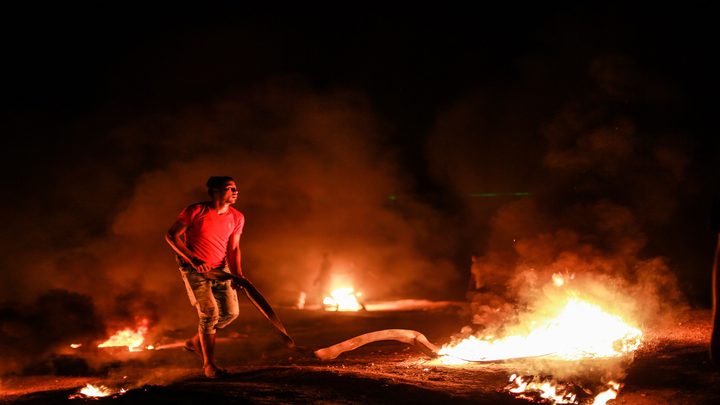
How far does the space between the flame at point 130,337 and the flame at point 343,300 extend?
4926 mm

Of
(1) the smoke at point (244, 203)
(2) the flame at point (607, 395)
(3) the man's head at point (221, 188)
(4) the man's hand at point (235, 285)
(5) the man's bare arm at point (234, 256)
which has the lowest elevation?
(2) the flame at point (607, 395)

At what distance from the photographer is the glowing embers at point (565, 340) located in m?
6.13

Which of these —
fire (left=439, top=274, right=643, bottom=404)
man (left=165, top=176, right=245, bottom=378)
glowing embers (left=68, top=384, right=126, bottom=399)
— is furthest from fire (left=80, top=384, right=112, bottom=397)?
fire (left=439, top=274, right=643, bottom=404)

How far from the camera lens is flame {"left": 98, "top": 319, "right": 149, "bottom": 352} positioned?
9227mm

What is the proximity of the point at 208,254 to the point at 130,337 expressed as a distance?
16.3ft

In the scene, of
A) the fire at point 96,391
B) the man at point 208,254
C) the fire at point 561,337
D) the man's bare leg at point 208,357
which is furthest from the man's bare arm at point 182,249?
the fire at point 561,337

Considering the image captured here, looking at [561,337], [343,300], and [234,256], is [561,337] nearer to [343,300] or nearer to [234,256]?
[234,256]

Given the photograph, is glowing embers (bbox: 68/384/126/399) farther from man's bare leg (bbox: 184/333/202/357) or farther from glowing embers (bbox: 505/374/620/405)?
glowing embers (bbox: 505/374/620/405)

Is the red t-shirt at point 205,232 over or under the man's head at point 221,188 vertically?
under

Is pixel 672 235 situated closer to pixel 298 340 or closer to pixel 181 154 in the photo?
pixel 298 340

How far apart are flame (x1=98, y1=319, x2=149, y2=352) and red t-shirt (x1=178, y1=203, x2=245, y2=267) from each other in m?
4.50

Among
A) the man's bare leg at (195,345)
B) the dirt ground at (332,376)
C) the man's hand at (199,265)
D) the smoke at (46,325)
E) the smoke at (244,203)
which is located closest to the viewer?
the dirt ground at (332,376)

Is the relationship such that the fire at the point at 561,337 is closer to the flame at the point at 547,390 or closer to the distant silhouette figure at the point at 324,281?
the flame at the point at 547,390

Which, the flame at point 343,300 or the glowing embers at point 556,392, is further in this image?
the flame at point 343,300
